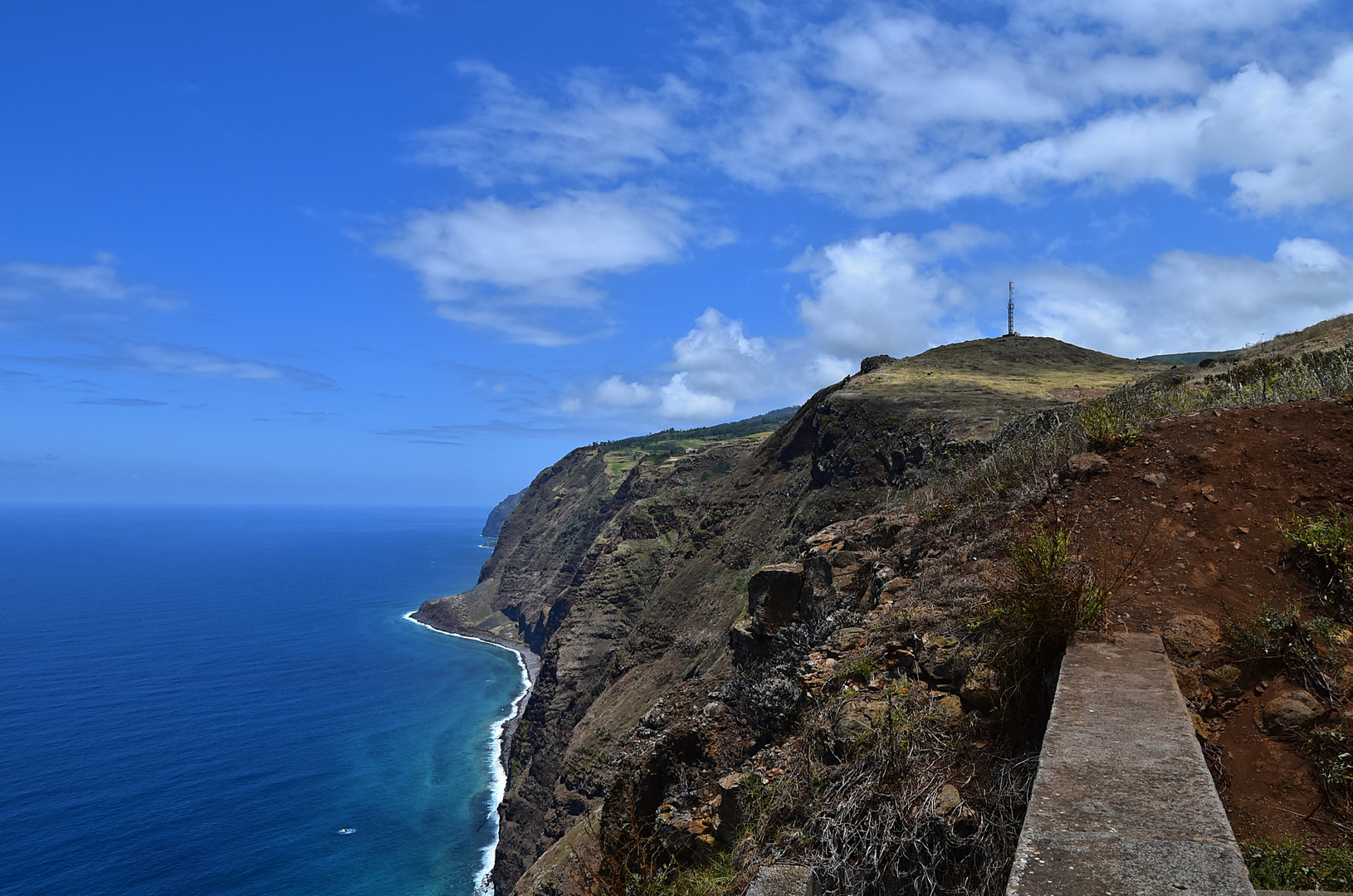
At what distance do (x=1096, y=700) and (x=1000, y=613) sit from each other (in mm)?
1267

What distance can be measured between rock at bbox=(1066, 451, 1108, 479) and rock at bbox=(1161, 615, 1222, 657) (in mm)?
2571

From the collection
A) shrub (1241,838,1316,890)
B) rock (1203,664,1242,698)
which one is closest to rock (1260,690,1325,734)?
rock (1203,664,1242,698)

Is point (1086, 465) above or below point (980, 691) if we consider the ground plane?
above

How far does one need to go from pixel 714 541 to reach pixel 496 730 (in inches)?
1498

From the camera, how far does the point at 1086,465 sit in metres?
Result: 7.49

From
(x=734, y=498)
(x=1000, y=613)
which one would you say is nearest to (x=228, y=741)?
(x=734, y=498)

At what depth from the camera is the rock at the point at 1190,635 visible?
15.8 feet

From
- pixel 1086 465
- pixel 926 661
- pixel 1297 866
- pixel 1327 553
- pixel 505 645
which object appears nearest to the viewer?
pixel 1297 866

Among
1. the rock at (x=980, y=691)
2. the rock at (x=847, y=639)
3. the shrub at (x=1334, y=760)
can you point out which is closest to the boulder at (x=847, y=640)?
the rock at (x=847, y=639)

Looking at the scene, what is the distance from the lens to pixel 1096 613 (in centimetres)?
486

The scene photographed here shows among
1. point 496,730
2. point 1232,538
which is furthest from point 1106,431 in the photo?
point 496,730

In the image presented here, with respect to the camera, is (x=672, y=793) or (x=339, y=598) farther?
(x=339, y=598)

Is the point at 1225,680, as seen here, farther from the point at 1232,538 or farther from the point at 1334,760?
the point at 1232,538

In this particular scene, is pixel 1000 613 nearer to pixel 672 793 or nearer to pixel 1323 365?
pixel 672 793
